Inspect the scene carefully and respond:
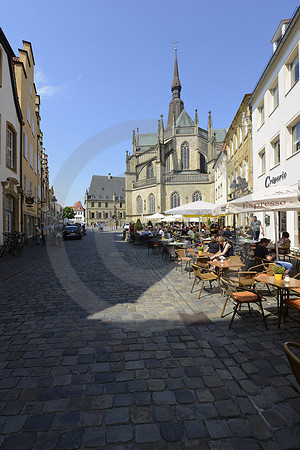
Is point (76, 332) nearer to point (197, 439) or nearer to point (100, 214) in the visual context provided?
point (197, 439)

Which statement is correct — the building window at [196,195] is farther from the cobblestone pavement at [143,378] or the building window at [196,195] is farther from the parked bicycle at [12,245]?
the cobblestone pavement at [143,378]

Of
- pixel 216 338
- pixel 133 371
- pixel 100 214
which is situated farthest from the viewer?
pixel 100 214

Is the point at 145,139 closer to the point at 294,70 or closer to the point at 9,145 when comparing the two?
the point at 9,145

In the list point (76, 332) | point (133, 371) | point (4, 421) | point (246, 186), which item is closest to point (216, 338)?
→ point (133, 371)

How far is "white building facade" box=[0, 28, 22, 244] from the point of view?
14734mm

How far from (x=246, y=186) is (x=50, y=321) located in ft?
56.8

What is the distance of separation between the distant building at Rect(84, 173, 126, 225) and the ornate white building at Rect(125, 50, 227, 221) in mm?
37831

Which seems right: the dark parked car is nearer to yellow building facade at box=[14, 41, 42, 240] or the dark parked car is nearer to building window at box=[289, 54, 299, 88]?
yellow building facade at box=[14, 41, 42, 240]

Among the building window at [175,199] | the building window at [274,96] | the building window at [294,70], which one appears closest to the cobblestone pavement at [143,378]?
the building window at [294,70]

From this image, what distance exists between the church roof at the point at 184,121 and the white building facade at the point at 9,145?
48.8 meters

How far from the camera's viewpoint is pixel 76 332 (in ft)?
14.1

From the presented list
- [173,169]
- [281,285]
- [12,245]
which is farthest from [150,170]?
[281,285]

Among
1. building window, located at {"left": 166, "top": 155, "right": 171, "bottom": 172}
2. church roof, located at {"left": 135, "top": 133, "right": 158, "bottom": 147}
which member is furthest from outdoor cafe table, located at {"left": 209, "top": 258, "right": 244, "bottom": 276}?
church roof, located at {"left": 135, "top": 133, "right": 158, "bottom": 147}

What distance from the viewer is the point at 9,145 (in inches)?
658
